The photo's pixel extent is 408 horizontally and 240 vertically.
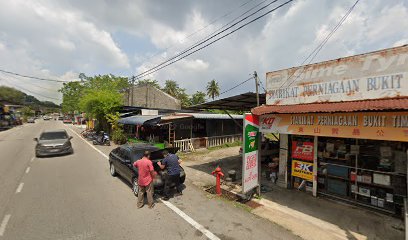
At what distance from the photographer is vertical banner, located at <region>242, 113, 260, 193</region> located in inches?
285

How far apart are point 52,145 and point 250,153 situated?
1259 cm

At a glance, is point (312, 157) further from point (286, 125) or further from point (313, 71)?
point (313, 71)

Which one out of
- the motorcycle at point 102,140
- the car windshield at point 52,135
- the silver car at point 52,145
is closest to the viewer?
the silver car at point 52,145

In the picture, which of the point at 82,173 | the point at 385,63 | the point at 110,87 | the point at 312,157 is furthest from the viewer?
the point at 110,87

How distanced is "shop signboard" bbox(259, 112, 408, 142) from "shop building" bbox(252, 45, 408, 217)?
18 millimetres

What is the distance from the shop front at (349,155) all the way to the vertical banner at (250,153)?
1.29ft

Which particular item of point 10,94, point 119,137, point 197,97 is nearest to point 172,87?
point 197,97

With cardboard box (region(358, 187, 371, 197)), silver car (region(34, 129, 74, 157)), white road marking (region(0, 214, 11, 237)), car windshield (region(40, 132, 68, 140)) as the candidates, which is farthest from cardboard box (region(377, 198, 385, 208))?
car windshield (region(40, 132, 68, 140))

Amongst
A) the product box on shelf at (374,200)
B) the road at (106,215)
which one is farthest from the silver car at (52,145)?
the product box on shelf at (374,200)

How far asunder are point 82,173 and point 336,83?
10.9 meters

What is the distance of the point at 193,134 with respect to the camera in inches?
738

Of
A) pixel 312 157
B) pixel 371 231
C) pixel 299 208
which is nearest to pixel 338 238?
pixel 371 231

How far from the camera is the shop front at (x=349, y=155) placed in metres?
5.79

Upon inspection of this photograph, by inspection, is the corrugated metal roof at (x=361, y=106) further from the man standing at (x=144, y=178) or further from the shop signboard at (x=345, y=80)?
the man standing at (x=144, y=178)
